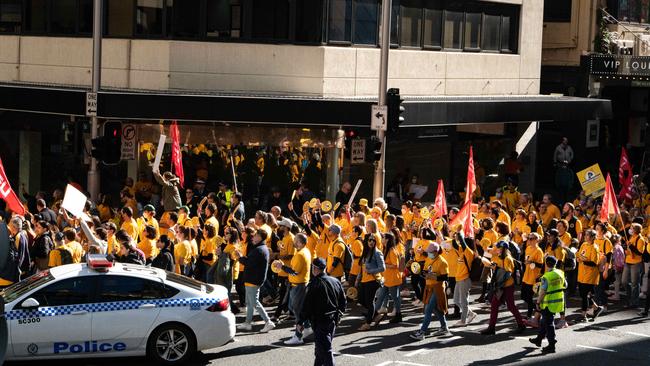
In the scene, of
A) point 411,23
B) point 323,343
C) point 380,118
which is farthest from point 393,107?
point 323,343

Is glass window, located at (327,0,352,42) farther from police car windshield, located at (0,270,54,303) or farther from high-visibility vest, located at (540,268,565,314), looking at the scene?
police car windshield, located at (0,270,54,303)

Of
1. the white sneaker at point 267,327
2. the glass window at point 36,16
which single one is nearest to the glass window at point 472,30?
the glass window at point 36,16

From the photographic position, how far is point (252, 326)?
17516 millimetres

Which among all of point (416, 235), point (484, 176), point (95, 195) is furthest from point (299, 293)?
point (484, 176)

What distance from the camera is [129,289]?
48.0 feet

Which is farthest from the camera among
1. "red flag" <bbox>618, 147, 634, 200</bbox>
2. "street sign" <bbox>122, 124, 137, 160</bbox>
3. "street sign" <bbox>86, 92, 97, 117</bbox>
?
"red flag" <bbox>618, 147, 634, 200</bbox>

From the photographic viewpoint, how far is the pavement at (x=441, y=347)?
15539 millimetres

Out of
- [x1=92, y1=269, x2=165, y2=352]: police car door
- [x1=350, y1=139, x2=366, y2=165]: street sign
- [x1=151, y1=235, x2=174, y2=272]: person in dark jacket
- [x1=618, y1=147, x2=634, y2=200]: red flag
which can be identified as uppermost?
[x1=350, y1=139, x2=366, y2=165]: street sign

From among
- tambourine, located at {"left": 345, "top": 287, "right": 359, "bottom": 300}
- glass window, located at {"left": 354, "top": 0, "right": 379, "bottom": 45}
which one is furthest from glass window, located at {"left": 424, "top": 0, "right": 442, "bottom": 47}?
tambourine, located at {"left": 345, "top": 287, "right": 359, "bottom": 300}

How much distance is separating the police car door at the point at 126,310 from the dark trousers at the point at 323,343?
2.08m

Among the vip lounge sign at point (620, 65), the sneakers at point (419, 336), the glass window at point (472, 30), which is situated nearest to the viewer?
the sneakers at point (419, 336)

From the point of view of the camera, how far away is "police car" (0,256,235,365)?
559 inches

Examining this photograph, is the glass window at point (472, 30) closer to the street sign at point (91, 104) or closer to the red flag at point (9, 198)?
the street sign at point (91, 104)

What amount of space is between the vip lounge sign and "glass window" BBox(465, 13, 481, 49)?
19.3ft
